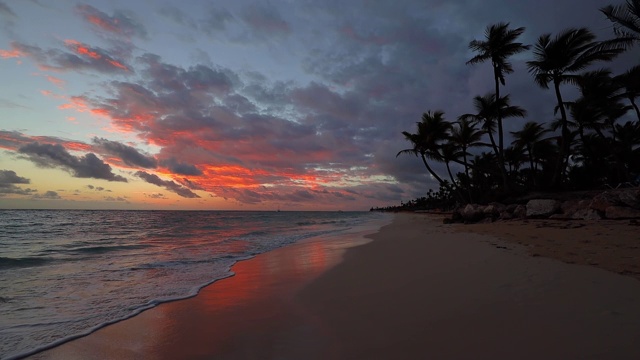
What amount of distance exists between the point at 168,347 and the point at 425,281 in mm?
4042

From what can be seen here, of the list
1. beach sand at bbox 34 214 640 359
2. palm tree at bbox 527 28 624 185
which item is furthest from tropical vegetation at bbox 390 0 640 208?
beach sand at bbox 34 214 640 359

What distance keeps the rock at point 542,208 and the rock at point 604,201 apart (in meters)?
2.13

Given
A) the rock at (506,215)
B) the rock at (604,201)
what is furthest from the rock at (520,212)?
the rock at (604,201)

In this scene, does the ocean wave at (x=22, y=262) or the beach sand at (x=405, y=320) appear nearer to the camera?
the beach sand at (x=405, y=320)

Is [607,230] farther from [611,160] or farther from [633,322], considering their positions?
[611,160]

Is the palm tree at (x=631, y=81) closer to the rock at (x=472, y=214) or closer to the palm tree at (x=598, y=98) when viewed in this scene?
the palm tree at (x=598, y=98)

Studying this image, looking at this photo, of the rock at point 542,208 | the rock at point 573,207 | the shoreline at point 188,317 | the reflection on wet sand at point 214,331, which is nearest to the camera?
the reflection on wet sand at point 214,331

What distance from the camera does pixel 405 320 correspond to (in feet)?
12.0

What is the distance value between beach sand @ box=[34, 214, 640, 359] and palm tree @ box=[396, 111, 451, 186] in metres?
28.4

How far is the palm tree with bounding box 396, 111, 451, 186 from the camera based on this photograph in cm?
3316

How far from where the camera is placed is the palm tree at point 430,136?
109ft

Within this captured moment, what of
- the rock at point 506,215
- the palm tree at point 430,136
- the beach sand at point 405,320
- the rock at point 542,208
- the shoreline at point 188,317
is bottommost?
the shoreline at point 188,317

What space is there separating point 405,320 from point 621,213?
46.7 ft

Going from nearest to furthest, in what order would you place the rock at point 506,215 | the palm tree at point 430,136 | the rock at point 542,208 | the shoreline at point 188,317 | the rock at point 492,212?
the shoreline at point 188,317 < the rock at point 542,208 < the rock at point 506,215 < the rock at point 492,212 < the palm tree at point 430,136
